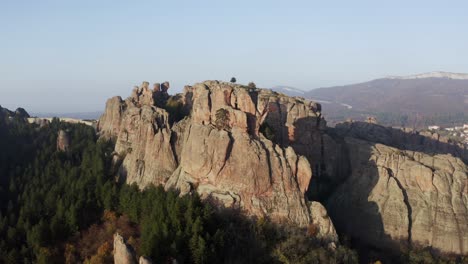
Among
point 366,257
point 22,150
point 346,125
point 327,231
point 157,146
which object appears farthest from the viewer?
point 346,125

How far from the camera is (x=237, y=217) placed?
46.5 m

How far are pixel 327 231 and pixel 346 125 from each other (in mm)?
48704

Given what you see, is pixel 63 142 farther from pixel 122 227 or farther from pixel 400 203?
pixel 400 203

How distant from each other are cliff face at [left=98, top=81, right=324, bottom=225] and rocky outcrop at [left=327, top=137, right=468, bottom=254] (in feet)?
32.9

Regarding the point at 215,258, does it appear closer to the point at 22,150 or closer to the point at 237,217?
the point at 237,217

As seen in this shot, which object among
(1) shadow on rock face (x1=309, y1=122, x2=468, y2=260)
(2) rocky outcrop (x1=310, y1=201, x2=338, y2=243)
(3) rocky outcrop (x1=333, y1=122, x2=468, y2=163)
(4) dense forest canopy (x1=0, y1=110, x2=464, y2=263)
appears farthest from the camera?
(3) rocky outcrop (x1=333, y1=122, x2=468, y2=163)

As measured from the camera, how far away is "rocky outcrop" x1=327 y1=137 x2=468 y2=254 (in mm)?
50625

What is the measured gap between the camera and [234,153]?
48.9 meters

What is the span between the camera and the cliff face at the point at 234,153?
47.2 metres

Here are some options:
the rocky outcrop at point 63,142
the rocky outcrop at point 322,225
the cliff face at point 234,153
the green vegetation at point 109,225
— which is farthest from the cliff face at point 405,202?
the rocky outcrop at point 63,142

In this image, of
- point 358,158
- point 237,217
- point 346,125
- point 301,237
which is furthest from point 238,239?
point 346,125

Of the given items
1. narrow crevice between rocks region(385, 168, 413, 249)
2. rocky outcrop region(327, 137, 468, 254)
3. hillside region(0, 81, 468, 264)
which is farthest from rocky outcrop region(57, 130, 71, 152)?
narrow crevice between rocks region(385, 168, 413, 249)

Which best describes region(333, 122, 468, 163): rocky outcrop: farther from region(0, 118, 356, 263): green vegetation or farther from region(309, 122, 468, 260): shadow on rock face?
region(0, 118, 356, 263): green vegetation

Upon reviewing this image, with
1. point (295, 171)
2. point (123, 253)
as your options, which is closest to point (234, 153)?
point (295, 171)
